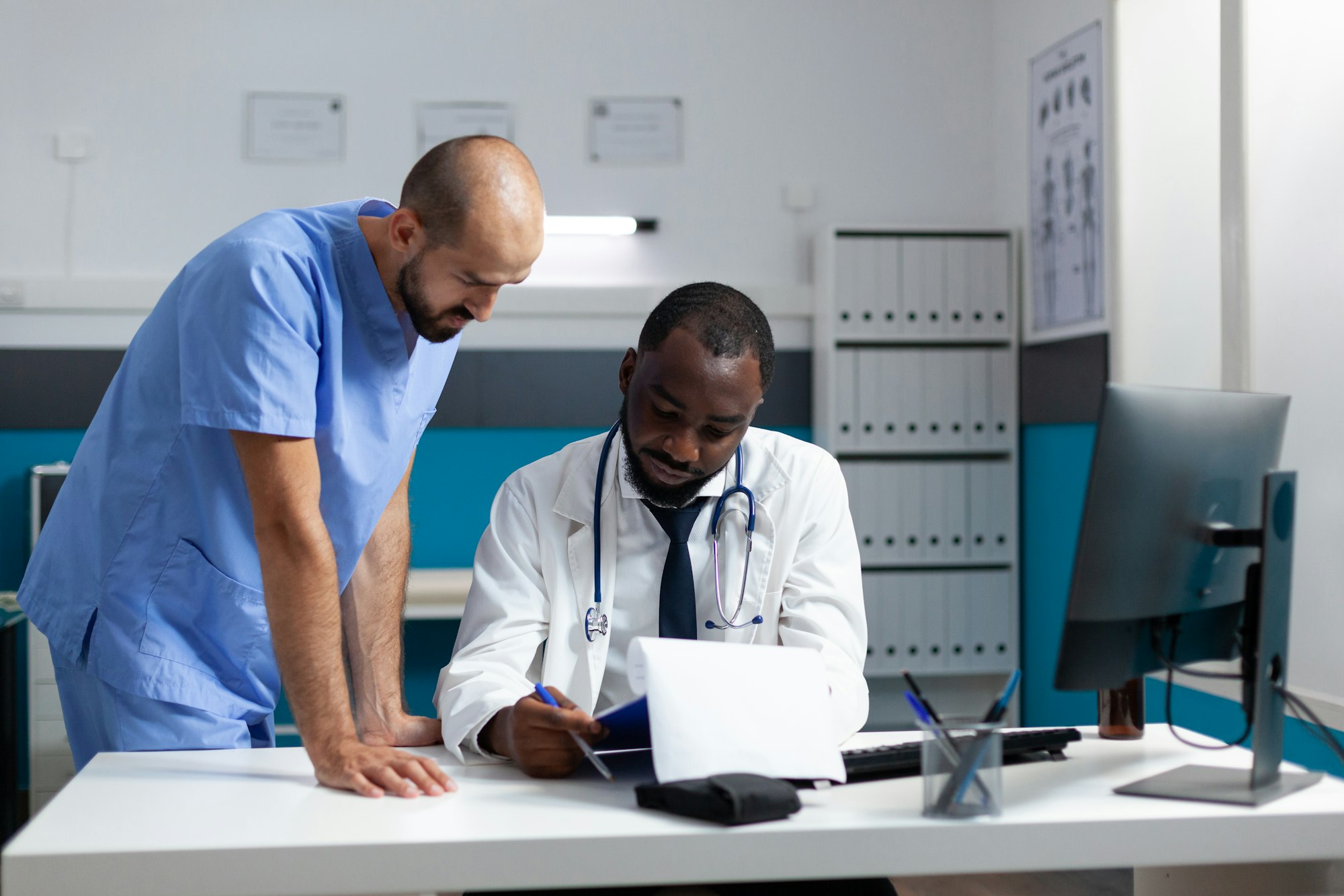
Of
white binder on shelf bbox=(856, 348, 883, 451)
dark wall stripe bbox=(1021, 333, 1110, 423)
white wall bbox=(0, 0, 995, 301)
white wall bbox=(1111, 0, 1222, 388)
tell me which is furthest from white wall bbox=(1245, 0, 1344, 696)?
white wall bbox=(0, 0, 995, 301)

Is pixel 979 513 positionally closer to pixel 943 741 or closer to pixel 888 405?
pixel 888 405

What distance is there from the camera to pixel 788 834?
972 mm

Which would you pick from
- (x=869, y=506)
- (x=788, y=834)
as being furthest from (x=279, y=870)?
(x=869, y=506)

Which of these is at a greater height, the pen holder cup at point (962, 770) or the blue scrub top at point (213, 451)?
the blue scrub top at point (213, 451)

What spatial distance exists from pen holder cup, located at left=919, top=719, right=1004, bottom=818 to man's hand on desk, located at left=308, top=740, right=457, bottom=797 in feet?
1.56

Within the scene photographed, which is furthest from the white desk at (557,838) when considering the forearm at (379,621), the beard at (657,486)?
the beard at (657,486)

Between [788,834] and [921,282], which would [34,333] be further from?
[788,834]

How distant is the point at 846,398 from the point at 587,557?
2.15m

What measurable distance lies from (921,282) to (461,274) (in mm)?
2607

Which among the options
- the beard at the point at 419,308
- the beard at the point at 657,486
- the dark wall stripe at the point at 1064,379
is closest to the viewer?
the beard at the point at 419,308

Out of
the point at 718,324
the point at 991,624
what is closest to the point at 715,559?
the point at 718,324

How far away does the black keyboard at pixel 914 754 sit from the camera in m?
1.18

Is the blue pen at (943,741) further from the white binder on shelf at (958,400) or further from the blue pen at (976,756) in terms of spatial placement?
the white binder on shelf at (958,400)

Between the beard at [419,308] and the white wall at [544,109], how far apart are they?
2.42 meters
